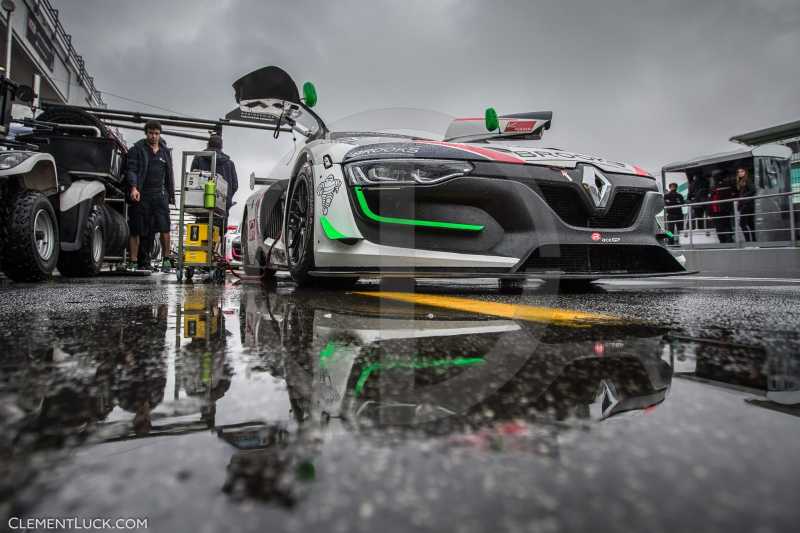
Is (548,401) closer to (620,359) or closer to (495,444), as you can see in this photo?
(495,444)

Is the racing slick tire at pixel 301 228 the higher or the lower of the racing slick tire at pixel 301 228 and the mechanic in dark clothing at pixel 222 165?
the lower

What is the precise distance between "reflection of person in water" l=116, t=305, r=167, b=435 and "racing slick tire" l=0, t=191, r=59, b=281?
3.01 m

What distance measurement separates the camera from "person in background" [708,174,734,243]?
11.2m

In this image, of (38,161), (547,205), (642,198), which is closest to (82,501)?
(547,205)

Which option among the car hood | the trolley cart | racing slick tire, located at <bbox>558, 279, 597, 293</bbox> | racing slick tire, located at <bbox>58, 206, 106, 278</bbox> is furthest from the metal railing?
racing slick tire, located at <bbox>58, 206, 106, 278</bbox>

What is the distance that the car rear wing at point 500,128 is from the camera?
3.89 m

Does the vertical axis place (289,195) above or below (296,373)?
above

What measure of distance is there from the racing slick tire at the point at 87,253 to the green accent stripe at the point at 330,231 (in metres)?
3.48

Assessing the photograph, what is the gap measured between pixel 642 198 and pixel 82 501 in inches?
124

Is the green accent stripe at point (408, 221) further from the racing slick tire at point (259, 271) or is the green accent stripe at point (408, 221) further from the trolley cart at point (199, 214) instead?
the racing slick tire at point (259, 271)

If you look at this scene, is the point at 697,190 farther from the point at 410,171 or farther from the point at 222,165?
the point at 410,171

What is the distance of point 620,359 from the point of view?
845 millimetres

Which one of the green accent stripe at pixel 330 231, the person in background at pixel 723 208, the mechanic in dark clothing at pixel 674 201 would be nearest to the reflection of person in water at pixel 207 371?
the green accent stripe at pixel 330 231

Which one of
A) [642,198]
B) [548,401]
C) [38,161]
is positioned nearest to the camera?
[548,401]
